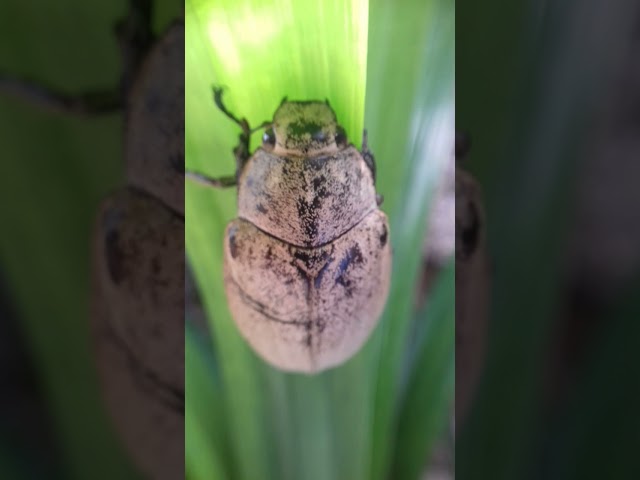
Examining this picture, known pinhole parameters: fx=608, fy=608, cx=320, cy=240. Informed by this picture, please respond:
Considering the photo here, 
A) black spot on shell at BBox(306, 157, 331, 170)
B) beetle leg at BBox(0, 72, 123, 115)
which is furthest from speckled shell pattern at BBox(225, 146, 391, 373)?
beetle leg at BBox(0, 72, 123, 115)

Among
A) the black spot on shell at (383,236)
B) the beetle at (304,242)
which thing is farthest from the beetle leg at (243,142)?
the black spot on shell at (383,236)

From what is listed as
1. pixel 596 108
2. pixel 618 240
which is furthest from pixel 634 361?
pixel 596 108

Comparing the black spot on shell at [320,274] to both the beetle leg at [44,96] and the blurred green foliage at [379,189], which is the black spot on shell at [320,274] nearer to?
the blurred green foliage at [379,189]

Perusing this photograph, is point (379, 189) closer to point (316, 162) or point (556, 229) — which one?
point (316, 162)

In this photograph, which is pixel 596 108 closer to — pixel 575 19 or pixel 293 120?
pixel 575 19

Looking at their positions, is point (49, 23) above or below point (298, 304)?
above

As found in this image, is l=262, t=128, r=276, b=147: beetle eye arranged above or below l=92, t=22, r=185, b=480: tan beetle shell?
above

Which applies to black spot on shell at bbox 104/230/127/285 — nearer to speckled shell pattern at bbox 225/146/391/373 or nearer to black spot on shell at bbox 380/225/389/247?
speckled shell pattern at bbox 225/146/391/373

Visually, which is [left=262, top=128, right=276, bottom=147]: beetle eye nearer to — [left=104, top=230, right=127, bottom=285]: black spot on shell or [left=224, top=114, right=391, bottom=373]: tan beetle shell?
[left=224, top=114, right=391, bottom=373]: tan beetle shell

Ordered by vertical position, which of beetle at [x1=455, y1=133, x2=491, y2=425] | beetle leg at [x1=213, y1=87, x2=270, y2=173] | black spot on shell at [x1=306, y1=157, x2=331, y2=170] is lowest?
beetle at [x1=455, y1=133, x2=491, y2=425]
